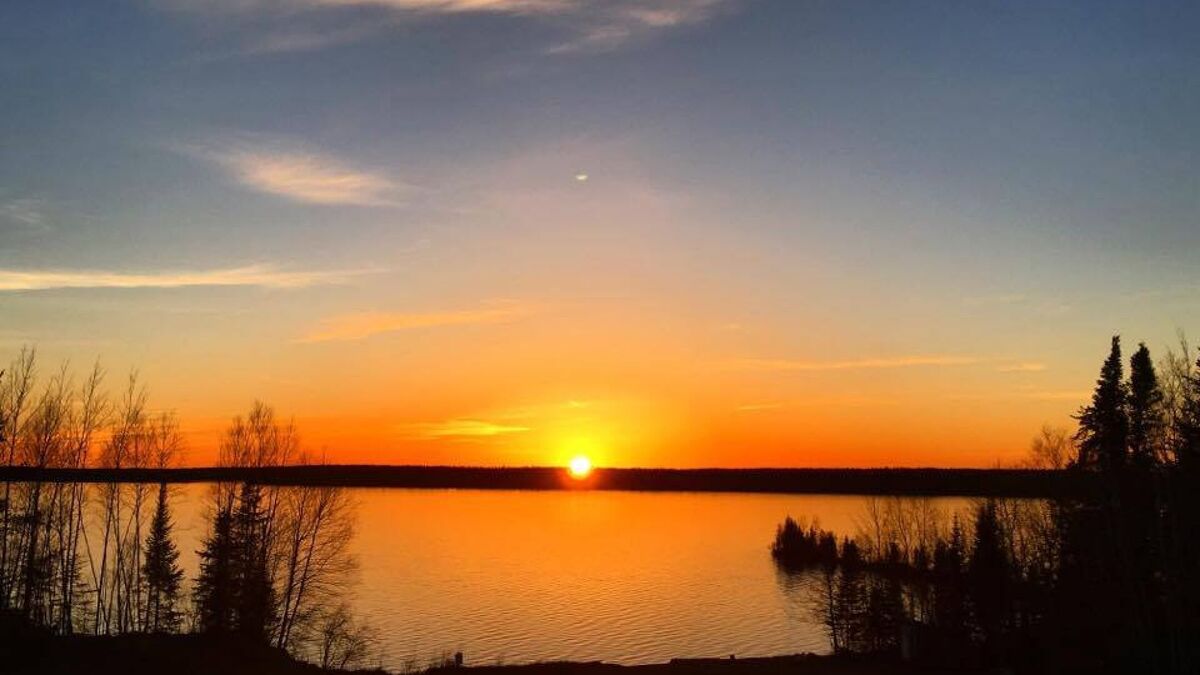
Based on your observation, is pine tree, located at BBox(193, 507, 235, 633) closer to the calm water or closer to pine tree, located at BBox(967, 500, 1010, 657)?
the calm water

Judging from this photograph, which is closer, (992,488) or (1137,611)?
(1137,611)

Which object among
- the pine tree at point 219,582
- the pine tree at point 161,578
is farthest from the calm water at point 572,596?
the pine tree at point 161,578

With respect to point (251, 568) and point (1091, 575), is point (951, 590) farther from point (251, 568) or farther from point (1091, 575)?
point (251, 568)

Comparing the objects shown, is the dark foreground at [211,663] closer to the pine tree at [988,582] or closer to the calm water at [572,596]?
the calm water at [572,596]

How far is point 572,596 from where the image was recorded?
93.9 meters

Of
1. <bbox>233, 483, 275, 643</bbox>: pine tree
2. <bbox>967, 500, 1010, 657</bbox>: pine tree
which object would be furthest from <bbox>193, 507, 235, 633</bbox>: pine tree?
<bbox>967, 500, 1010, 657</bbox>: pine tree

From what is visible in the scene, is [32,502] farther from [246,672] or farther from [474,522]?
[474,522]

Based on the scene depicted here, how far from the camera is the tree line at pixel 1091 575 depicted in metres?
49.0

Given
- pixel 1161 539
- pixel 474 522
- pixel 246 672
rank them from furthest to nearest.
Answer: pixel 474 522 < pixel 1161 539 < pixel 246 672

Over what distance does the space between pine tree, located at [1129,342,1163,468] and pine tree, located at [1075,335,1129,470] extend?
808mm

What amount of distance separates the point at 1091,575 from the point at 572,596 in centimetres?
4941

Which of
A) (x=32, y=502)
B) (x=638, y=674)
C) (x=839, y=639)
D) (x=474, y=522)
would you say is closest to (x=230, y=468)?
(x=32, y=502)

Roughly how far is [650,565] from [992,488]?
151ft

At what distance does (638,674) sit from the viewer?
38.4m
